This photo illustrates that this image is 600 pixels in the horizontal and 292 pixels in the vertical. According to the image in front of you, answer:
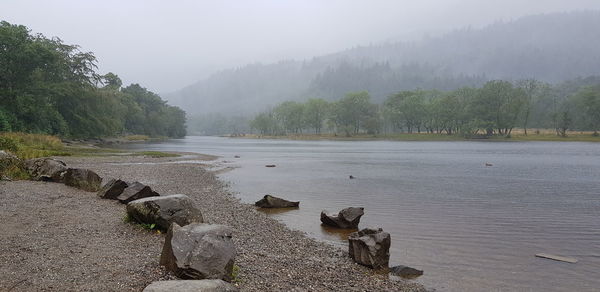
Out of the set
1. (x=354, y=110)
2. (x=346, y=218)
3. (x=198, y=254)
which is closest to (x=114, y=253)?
(x=198, y=254)

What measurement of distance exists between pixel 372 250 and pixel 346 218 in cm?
539

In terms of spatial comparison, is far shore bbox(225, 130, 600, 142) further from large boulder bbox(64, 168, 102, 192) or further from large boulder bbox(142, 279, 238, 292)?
large boulder bbox(142, 279, 238, 292)

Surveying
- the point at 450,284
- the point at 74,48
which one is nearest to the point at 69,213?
the point at 450,284

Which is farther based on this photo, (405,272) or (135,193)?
(135,193)

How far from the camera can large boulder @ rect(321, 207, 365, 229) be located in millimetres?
17969

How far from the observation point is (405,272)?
40.4 feet

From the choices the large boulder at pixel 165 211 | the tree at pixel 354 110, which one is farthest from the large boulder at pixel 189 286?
the tree at pixel 354 110

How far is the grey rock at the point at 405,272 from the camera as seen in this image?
1221cm

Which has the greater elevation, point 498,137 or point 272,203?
point 498,137

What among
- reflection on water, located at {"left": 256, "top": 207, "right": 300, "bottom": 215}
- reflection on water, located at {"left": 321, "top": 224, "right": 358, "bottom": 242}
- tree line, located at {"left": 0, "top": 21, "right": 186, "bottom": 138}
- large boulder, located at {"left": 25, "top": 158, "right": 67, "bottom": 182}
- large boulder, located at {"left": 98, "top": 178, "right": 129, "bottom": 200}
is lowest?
reflection on water, located at {"left": 256, "top": 207, "right": 300, "bottom": 215}

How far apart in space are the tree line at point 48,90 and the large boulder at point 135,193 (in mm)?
49610

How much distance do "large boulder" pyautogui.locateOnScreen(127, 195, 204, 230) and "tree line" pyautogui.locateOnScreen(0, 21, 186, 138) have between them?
182 feet

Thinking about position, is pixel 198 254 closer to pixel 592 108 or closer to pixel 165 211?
pixel 165 211

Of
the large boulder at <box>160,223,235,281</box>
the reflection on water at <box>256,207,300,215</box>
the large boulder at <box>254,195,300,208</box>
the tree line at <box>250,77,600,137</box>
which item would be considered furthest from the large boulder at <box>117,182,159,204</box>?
the tree line at <box>250,77,600,137</box>
